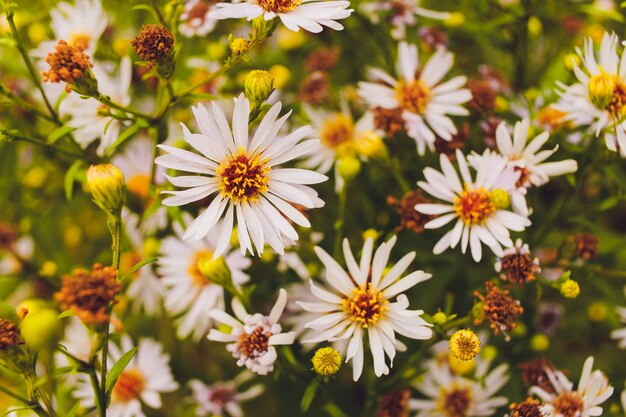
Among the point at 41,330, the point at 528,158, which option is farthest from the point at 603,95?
the point at 41,330

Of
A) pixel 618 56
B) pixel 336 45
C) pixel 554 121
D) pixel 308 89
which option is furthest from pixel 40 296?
pixel 618 56

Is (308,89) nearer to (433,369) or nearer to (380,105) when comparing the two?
(380,105)

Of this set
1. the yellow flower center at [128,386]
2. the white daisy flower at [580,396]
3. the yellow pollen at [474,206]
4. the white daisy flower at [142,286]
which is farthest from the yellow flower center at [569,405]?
the white daisy flower at [142,286]

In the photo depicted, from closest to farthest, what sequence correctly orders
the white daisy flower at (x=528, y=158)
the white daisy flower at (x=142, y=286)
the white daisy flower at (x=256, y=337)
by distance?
1. the white daisy flower at (x=256, y=337)
2. the white daisy flower at (x=528, y=158)
3. the white daisy flower at (x=142, y=286)

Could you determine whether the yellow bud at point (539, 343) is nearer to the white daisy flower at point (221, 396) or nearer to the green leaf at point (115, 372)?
the white daisy flower at point (221, 396)

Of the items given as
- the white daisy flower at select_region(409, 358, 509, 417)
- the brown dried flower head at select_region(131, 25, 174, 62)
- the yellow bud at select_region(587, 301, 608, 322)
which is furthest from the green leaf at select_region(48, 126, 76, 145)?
the yellow bud at select_region(587, 301, 608, 322)

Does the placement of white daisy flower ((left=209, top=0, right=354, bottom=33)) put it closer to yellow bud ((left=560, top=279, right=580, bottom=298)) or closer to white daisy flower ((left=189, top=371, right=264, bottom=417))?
yellow bud ((left=560, top=279, right=580, bottom=298))
